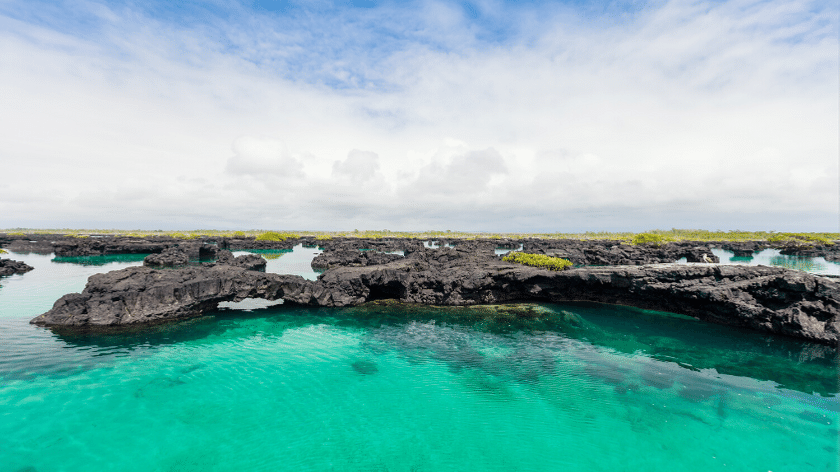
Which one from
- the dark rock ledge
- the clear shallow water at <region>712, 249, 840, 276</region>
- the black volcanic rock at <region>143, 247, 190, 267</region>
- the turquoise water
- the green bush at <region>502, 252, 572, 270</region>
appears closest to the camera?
the turquoise water

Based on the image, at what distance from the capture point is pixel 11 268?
30.9 m

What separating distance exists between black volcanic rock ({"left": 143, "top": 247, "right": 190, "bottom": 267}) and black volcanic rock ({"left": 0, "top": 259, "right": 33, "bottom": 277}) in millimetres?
9241

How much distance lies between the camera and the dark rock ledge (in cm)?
1570

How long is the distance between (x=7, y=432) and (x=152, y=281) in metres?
10.9

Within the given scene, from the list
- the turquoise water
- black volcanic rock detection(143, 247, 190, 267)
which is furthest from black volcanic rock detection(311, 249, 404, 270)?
the turquoise water

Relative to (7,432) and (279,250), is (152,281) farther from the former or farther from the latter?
(279,250)

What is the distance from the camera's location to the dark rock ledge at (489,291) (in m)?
15.7

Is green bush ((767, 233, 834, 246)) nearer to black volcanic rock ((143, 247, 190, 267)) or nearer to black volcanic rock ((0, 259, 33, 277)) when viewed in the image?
black volcanic rock ((143, 247, 190, 267))

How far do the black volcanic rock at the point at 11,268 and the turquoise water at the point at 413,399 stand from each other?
21.0 meters

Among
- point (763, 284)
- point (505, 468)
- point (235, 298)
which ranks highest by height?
point (763, 284)

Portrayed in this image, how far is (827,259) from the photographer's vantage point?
Result: 4956 cm

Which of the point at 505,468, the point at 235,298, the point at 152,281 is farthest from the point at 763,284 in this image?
the point at 152,281

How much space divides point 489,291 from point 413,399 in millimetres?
13153

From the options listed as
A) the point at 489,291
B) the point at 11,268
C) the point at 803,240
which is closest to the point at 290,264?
the point at 11,268
